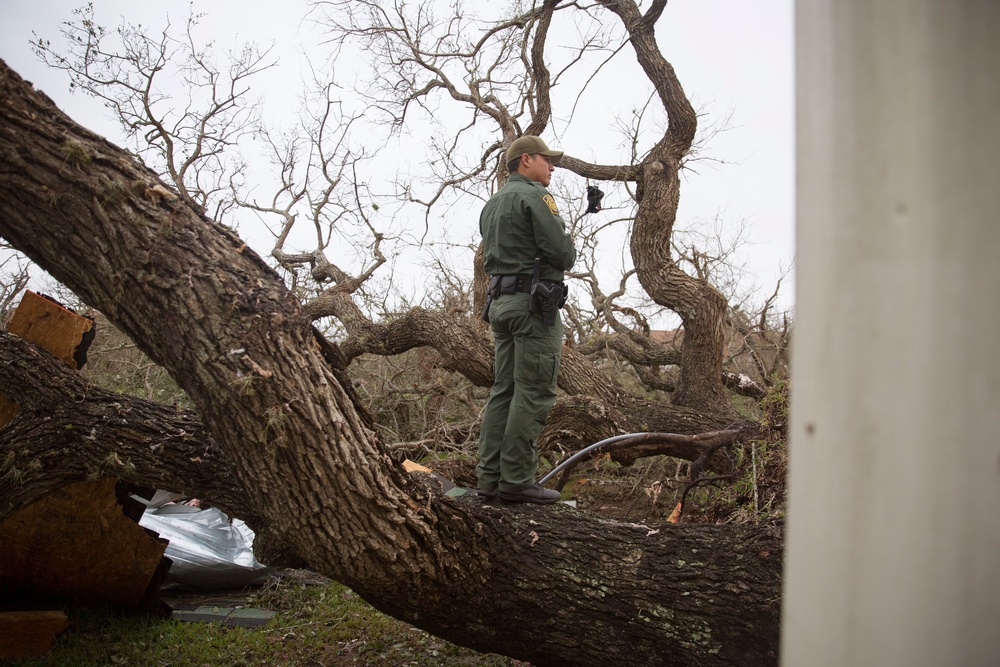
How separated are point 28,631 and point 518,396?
2.75 meters

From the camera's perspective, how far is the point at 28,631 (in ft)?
12.2

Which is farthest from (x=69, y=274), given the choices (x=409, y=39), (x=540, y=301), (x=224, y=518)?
(x=409, y=39)

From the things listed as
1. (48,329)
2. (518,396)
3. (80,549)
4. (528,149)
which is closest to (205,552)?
(80,549)

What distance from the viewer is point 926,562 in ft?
2.73

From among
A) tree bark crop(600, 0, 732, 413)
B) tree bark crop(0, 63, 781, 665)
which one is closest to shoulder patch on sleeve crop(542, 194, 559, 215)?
tree bark crop(0, 63, 781, 665)

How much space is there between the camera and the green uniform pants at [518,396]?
3.60m

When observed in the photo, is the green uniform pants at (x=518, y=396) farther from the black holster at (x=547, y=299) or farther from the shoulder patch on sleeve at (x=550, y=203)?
the shoulder patch on sleeve at (x=550, y=203)

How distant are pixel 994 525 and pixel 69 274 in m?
2.62

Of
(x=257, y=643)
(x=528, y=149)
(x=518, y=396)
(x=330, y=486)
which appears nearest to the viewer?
(x=330, y=486)

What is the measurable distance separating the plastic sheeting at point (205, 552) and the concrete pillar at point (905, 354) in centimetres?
446

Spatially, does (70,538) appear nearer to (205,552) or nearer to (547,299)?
(205,552)

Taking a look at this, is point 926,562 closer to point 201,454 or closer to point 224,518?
point 201,454

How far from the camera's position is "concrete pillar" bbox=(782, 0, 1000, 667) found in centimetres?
83

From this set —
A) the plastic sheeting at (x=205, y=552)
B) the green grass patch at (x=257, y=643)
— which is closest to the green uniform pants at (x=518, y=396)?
the green grass patch at (x=257, y=643)
